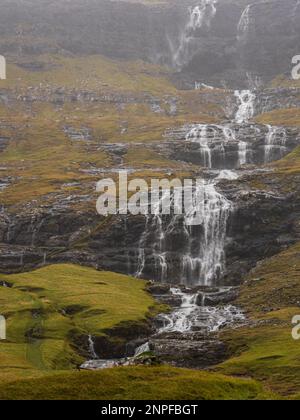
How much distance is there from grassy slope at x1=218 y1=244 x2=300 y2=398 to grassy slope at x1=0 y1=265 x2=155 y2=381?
16418mm

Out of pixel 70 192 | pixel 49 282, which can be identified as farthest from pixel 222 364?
pixel 70 192

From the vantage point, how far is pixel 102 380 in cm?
4216

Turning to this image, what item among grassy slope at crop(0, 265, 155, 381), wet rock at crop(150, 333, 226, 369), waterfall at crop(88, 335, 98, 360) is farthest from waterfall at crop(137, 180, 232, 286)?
wet rock at crop(150, 333, 226, 369)

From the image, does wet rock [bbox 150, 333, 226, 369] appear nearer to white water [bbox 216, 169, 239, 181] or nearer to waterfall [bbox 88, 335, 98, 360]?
waterfall [bbox 88, 335, 98, 360]

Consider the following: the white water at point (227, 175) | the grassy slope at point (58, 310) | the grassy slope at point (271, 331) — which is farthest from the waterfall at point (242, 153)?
the grassy slope at point (58, 310)

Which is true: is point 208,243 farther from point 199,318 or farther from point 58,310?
point 58,310

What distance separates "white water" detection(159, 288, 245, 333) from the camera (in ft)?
302

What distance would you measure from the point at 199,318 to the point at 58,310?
1984 cm

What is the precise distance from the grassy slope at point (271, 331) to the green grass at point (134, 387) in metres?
4.83

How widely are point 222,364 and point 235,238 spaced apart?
58.4 meters

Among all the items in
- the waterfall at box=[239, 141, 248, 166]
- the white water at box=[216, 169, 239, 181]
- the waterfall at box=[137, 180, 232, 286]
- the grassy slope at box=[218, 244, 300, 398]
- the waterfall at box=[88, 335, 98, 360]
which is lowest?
the waterfall at box=[88, 335, 98, 360]

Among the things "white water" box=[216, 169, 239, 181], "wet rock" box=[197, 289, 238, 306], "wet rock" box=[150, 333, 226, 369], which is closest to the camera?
"wet rock" box=[150, 333, 226, 369]

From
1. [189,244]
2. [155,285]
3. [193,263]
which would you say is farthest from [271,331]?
[189,244]

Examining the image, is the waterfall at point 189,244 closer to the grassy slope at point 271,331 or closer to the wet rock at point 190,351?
the grassy slope at point 271,331
